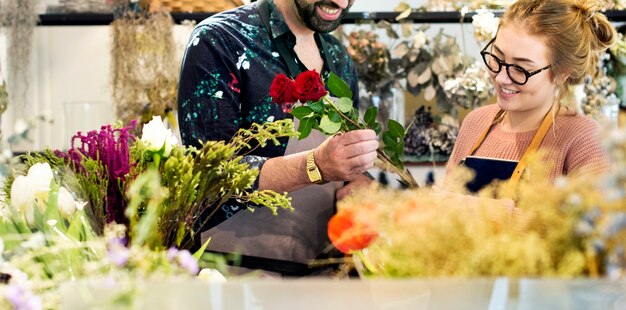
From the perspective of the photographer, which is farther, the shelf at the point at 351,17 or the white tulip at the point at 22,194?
the shelf at the point at 351,17

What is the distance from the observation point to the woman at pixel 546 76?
182 cm

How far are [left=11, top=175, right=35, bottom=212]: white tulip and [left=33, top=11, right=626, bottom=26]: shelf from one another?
236 centimetres

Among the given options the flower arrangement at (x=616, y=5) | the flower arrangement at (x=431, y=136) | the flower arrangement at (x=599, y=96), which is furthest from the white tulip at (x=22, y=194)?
the flower arrangement at (x=616, y=5)

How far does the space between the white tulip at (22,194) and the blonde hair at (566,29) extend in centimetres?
112

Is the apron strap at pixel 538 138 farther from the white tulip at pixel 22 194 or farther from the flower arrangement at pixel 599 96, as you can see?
the flower arrangement at pixel 599 96

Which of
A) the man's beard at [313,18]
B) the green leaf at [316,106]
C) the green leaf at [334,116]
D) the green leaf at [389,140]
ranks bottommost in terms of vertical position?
the green leaf at [389,140]

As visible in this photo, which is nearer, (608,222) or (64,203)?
(608,222)

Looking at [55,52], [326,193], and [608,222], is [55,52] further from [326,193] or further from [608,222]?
[608,222]

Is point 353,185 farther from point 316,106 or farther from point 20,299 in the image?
point 20,299

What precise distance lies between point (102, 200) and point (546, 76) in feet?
3.42

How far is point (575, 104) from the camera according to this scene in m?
1.90

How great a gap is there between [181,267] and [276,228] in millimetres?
1097

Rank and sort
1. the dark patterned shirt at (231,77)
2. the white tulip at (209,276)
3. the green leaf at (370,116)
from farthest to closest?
1. the dark patterned shirt at (231,77)
2. the green leaf at (370,116)
3. the white tulip at (209,276)

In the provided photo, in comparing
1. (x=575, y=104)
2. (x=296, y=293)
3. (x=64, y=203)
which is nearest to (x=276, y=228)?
(x=575, y=104)
